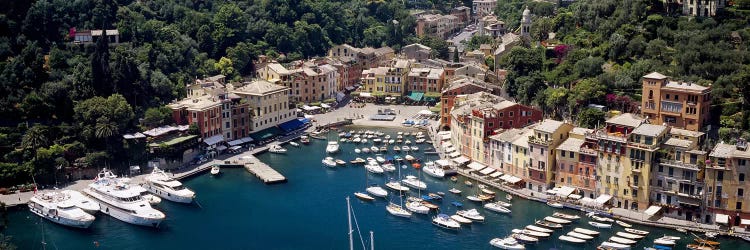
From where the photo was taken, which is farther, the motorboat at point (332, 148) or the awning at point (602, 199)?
the motorboat at point (332, 148)

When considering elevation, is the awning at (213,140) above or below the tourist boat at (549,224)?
above

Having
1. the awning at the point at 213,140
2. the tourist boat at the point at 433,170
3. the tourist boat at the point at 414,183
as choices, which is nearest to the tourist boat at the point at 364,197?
the tourist boat at the point at 414,183

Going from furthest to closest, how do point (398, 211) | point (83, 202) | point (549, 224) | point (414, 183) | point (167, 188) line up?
point (414, 183), point (167, 188), point (398, 211), point (83, 202), point (549, 224)

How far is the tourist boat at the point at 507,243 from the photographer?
45469 millimetres

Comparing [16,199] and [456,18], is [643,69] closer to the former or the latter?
[16,199]

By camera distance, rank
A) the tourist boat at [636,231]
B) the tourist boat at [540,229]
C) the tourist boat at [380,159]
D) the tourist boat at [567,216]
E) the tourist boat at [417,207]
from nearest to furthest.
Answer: the tourist boat at [636,231] < the tourist boat at [540,229] < the tourist boat at [567,216] < the tourist boat at [417,207] < the tourist boat at [380,159]

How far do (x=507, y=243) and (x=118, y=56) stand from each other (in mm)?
33374

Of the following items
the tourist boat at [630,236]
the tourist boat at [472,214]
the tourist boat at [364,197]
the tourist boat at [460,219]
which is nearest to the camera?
the tourist boat at [630,236]

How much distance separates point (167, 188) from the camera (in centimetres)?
5388

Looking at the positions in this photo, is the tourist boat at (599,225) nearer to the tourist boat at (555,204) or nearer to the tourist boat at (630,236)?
the tourist boat at (630,236)

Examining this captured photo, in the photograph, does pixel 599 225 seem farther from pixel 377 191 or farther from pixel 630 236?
pixel 377 191

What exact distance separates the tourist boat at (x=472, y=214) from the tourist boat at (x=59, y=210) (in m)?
21.0

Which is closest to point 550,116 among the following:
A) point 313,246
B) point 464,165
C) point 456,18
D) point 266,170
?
point 464,165

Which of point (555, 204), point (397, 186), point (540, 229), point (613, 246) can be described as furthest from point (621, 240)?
point (397, 186)
